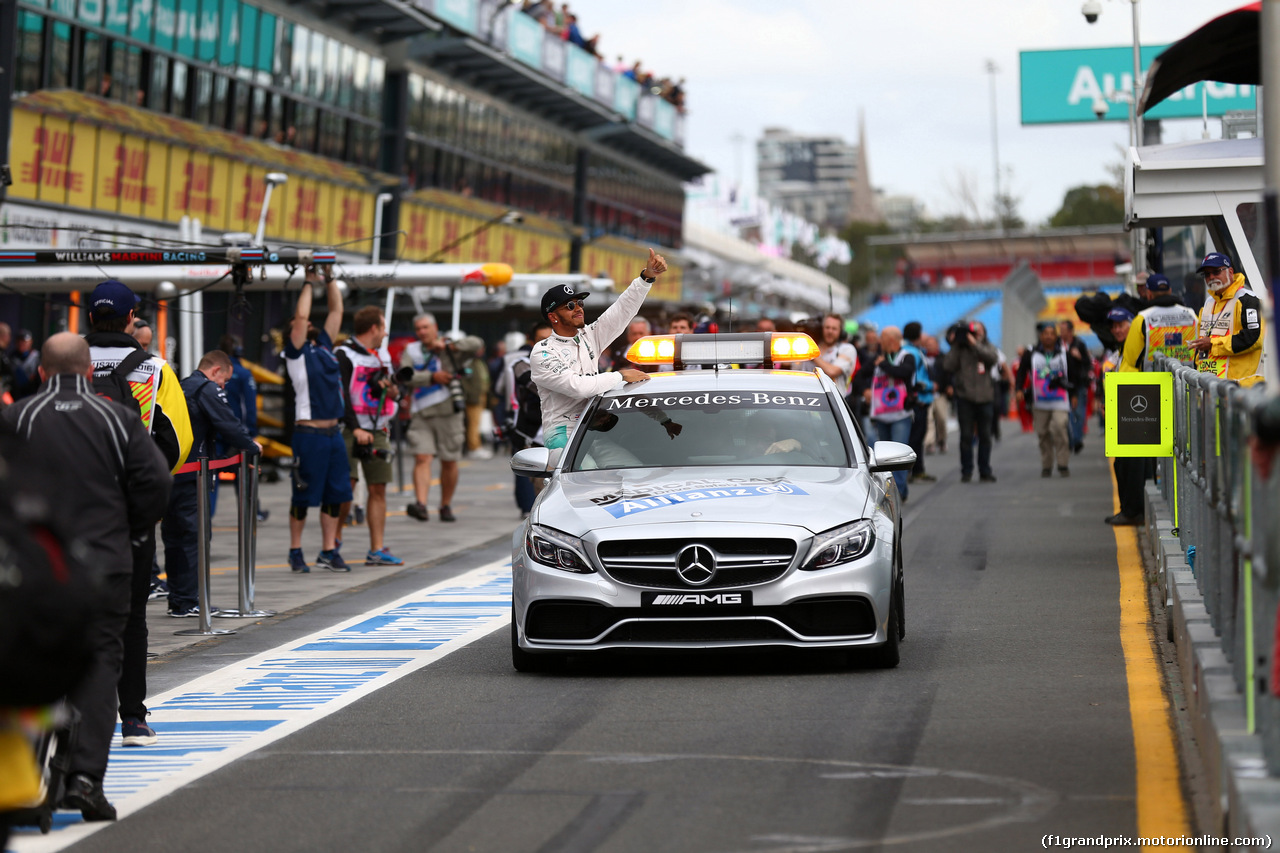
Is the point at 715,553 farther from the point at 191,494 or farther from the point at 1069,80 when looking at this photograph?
the point at 1069,80

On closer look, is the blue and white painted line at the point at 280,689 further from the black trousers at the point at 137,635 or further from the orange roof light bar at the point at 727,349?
the orange roof light bar at the point at 727,349

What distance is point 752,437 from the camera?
9.73 m

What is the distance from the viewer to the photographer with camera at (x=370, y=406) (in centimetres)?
1457

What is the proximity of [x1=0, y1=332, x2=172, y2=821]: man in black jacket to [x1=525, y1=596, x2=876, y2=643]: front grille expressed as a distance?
2674 millimetres

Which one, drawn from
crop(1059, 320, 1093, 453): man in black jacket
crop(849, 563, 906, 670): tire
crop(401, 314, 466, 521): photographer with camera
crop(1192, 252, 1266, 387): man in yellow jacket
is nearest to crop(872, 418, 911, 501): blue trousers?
crop(1059, 320, 1093, 453): man in black jacket

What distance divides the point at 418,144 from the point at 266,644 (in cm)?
3412

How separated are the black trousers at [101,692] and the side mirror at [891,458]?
4177mm

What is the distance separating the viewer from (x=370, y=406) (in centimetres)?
1488

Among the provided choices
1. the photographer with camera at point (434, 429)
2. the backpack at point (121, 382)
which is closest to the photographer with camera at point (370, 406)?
the photographer with camera at point (434, 429)

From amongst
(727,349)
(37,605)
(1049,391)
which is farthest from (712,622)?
(1049,391)

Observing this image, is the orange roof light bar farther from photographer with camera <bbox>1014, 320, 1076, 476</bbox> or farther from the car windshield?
photographer with camera <bbox>1014, 320, 1076, 476</bbox>

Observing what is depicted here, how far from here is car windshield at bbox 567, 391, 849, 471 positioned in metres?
9.62

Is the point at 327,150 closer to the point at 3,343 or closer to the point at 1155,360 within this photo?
the point at 3,343

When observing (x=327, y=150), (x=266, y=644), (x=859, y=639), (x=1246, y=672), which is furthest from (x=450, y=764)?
(x=327, y=150)
